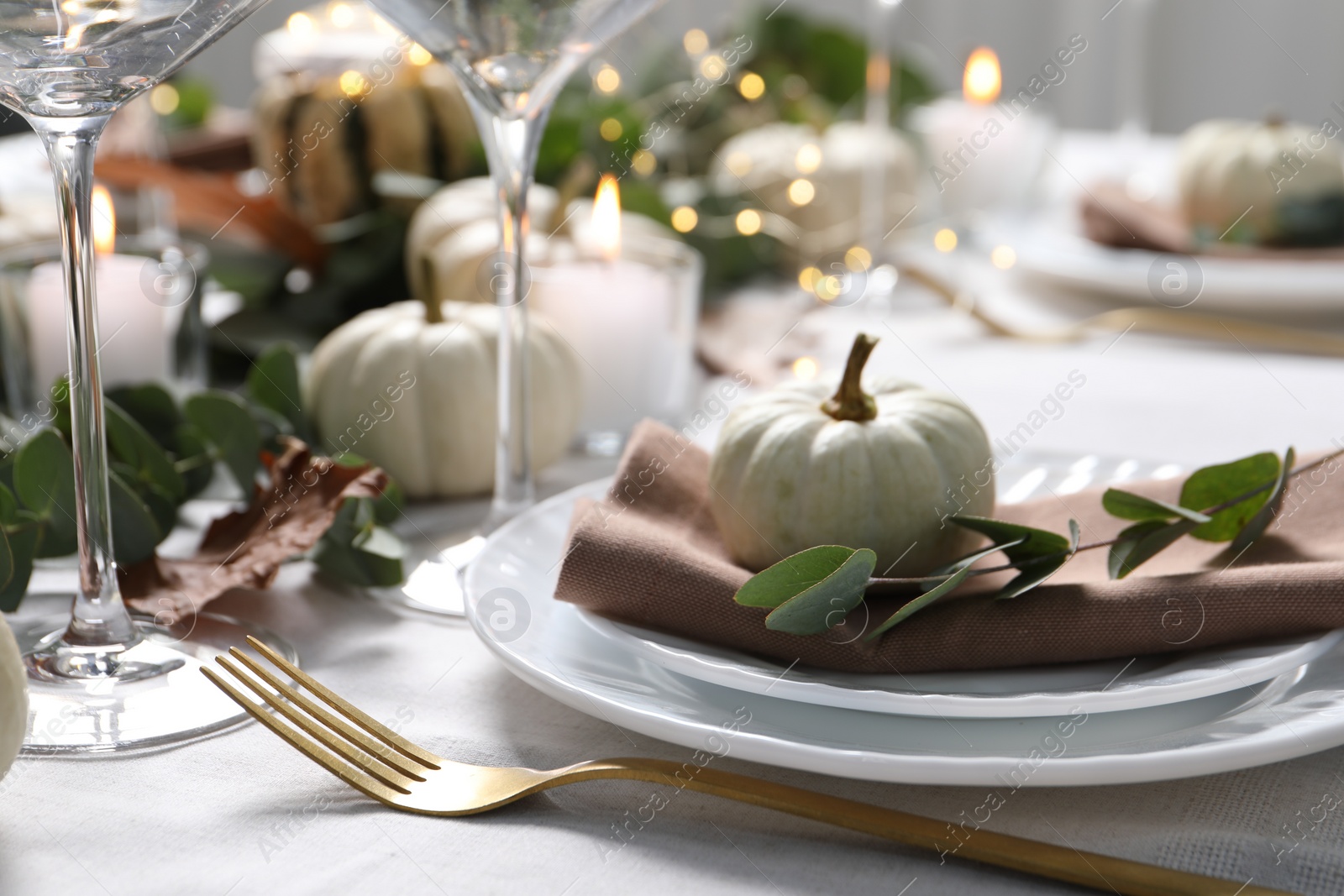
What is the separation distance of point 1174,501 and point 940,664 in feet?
0.58

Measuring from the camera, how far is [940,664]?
47 cm

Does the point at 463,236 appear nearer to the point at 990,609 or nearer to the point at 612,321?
the point at 612,321

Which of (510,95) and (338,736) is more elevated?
(510,95)

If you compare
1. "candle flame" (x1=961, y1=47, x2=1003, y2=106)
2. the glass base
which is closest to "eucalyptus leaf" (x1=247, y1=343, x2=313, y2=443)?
the glass base

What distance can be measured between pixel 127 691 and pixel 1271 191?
1.08 meters

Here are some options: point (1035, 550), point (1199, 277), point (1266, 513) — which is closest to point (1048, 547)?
Result: point (1035, 550)

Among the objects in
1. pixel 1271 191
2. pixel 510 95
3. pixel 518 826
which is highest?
pixel 510 95

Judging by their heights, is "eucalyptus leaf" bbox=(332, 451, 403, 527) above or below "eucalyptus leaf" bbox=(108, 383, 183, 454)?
below

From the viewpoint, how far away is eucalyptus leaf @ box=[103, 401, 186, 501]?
0.64 metres

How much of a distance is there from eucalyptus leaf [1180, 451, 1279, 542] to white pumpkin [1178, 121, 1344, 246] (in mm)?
707

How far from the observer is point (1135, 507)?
1.74ft

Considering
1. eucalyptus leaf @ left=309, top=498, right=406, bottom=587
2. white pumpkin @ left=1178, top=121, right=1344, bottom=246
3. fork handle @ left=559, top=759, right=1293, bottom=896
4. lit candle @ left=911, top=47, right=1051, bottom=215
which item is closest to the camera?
fork handle @ left=559, top=759, right=1293, bottom=896

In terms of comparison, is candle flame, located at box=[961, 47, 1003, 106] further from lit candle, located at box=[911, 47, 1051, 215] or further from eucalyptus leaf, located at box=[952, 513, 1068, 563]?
eucalyptus leaf, located at box=[952, 513, 1068, 563]

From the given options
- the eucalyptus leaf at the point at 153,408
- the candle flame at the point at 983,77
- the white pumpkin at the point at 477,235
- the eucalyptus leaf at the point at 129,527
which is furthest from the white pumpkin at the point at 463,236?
the candle flame at the point at 983,77
